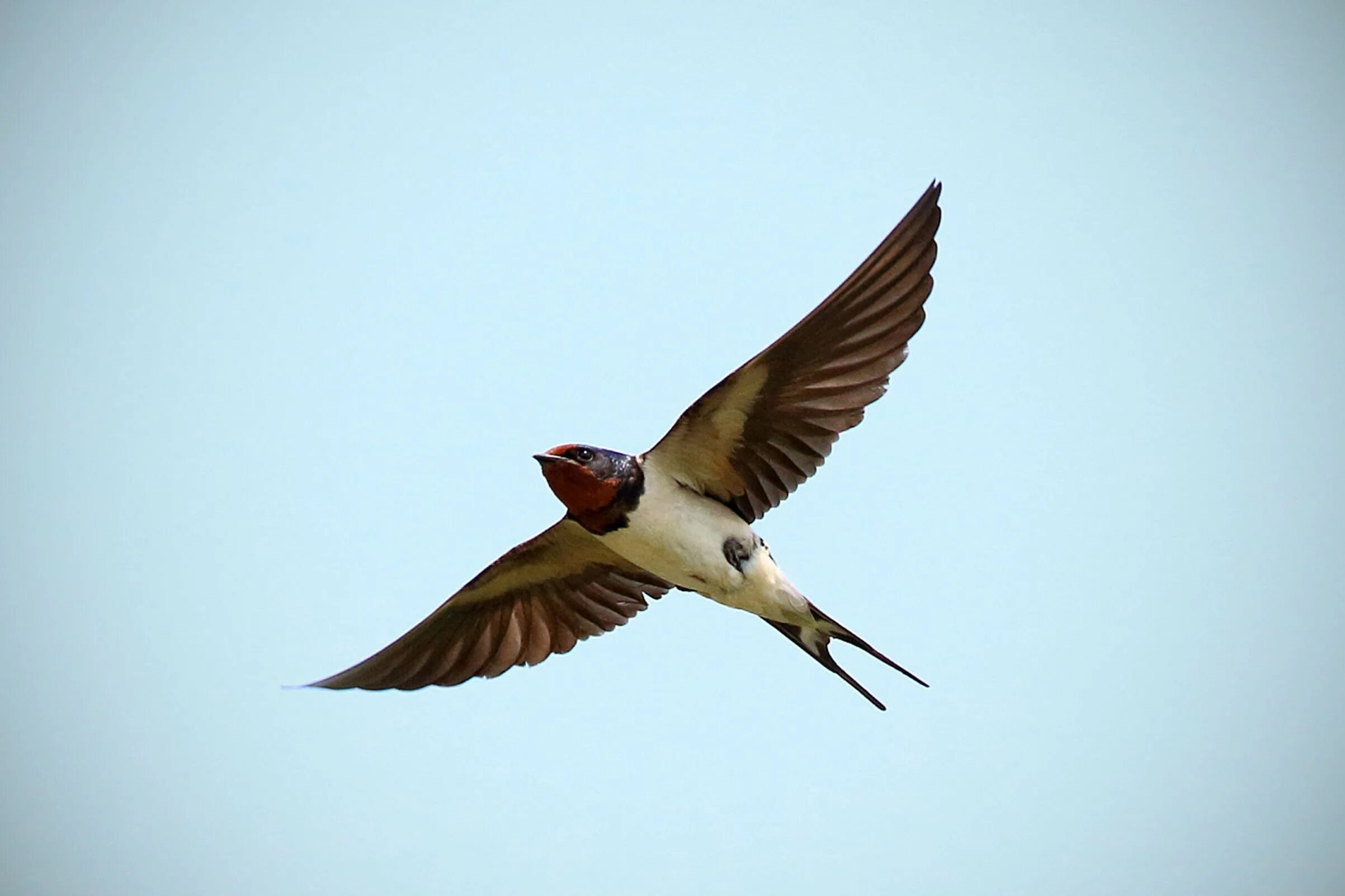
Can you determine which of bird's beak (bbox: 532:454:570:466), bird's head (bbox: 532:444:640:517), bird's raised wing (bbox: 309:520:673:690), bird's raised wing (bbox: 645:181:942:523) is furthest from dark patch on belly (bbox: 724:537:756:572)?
bird's raised wing (bbox: 309:520:673:690)

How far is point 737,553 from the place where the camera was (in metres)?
4.04

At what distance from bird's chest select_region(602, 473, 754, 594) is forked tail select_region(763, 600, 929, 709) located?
32 centimetres

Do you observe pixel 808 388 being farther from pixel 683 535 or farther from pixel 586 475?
pixel 586 475

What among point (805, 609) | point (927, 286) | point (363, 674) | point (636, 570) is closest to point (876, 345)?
point (927, 286)

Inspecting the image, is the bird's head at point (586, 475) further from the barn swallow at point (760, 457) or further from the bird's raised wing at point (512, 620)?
the bird's raised wing at point (512, 620)

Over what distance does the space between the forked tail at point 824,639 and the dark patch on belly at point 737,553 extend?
268 mm

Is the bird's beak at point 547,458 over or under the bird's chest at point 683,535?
over

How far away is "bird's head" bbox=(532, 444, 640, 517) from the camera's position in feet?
12.9

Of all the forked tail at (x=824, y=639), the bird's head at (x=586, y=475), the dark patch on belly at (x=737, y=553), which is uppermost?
the bird's head at (x=586, y=475)

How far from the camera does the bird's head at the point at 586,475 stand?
3.94 m

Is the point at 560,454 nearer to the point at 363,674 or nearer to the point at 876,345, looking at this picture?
the point at 876,345

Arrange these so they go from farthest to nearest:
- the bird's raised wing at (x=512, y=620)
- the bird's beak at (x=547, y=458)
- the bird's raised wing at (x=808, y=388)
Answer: the bird's raised wing at (x=512, y=620) < the bird's beak at (x=547, y=458) < the bird's raised wing at (x=808, y=388)

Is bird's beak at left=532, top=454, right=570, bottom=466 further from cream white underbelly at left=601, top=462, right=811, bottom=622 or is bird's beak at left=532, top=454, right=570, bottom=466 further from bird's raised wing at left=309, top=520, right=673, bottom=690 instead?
bird's raised wing at left=309, top=520, right=673, bottom=690

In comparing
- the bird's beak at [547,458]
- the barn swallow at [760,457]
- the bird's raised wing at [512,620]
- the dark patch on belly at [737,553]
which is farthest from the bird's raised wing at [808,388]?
the bird's raised wing at [512,620]
